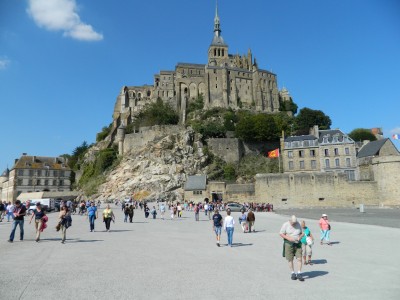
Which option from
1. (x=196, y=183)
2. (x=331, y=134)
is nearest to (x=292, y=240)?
(x=196, y=183)

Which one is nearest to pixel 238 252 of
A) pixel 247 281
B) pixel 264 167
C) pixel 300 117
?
pixel 247 281

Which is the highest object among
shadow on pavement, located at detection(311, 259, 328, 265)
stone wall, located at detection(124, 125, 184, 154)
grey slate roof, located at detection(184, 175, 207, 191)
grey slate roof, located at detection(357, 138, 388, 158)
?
stone wall, located at detection(124, 125, 184, 154)

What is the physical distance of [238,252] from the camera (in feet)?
32.2

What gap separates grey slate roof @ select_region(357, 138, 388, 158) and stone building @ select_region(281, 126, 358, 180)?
1.64 meters

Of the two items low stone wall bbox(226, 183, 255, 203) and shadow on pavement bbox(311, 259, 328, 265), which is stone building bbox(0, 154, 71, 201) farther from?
shadow on pavement bbox(311, 259, 328, 265)

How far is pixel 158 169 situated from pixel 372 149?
30.0m

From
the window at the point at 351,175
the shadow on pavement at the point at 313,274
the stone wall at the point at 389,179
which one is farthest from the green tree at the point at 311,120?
the shadow on pavement at the point at 313,274

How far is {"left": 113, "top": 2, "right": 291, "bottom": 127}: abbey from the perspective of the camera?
7656 cm

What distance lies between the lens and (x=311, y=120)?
66.9 metres

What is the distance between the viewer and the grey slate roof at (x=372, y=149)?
41.4 metres

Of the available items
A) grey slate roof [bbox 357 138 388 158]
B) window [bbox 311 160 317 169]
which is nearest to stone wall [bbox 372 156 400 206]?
grey slate roof [bbox 357 138 388 158]

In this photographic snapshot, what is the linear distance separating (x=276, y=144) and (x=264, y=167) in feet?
24.0

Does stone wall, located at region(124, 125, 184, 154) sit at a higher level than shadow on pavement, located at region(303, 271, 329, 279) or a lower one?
higher

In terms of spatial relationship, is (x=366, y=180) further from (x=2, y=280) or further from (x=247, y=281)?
(x=2, y=280)
